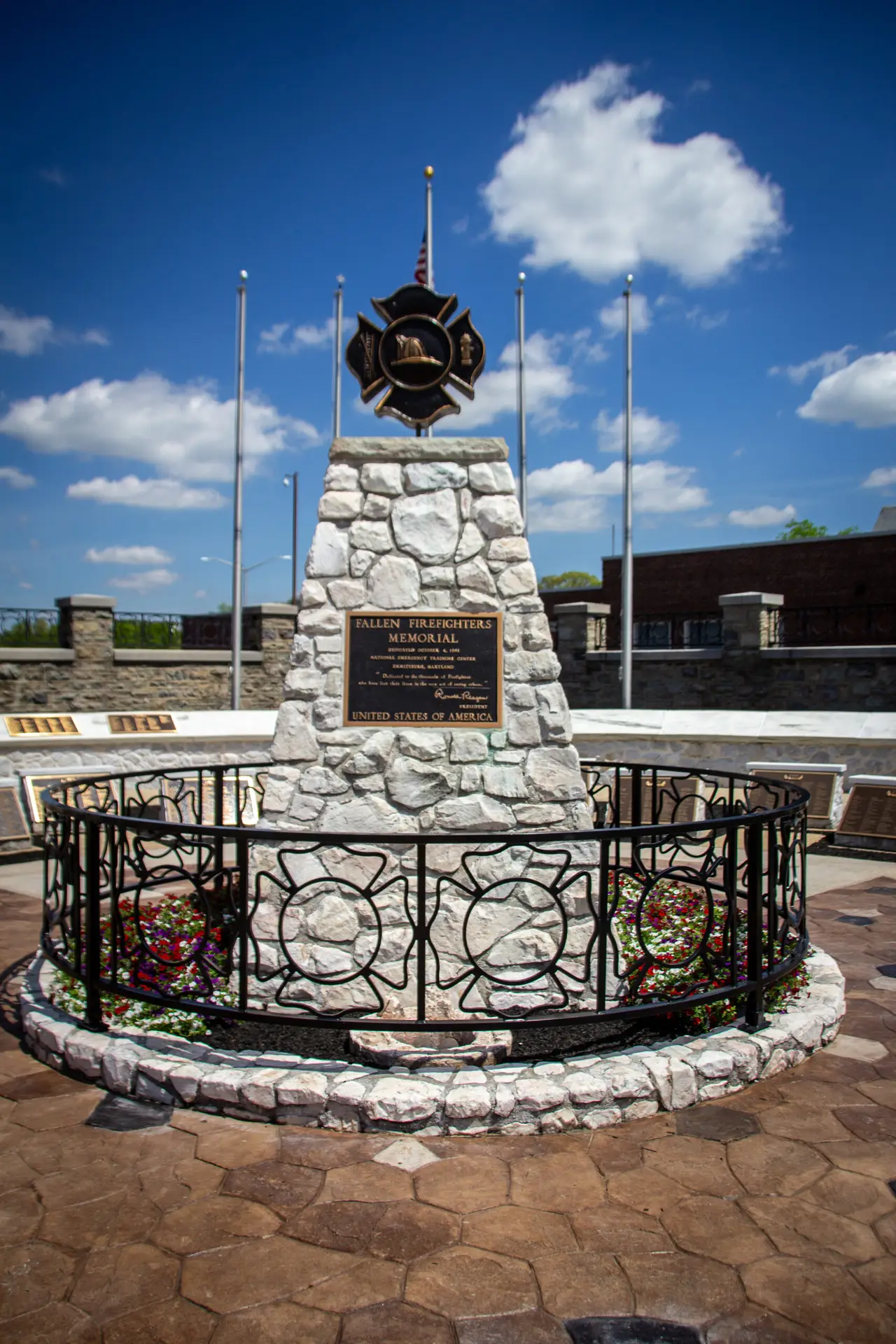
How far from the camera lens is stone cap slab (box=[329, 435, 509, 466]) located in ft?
16.6

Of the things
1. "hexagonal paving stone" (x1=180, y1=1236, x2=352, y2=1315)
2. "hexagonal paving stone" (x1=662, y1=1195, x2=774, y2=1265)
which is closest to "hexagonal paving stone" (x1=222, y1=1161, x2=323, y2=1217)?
"hexagonal paving stone" (x1=180, y1=1236, x2=352, y2=1315)

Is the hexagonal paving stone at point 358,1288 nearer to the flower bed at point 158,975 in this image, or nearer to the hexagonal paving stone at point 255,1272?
the hexagonal paving stone at point 255,1272

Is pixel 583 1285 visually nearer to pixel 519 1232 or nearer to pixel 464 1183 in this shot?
pixel 519 1232

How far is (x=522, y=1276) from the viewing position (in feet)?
8.80

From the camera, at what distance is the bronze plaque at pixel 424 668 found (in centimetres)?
499

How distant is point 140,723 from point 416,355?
736 cm

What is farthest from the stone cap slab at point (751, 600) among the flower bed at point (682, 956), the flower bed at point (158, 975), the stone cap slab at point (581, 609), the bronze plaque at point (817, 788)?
the flower bed at point (158, 975)

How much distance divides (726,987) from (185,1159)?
241cm

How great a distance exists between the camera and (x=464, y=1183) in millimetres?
3211

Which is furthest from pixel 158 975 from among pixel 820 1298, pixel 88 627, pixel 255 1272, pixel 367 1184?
pixel 88 627

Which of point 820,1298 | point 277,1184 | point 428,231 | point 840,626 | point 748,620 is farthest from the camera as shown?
point 840,626

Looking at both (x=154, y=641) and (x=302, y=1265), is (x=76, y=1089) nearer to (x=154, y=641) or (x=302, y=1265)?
(x=302, y=1265)

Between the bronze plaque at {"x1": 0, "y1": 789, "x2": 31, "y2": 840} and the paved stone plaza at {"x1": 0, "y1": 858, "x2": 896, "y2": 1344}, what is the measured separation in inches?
223

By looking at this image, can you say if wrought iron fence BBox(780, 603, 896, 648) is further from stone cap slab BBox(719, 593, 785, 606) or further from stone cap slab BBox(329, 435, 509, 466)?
stone cap slab BBox(329, 435, 509, 466)
